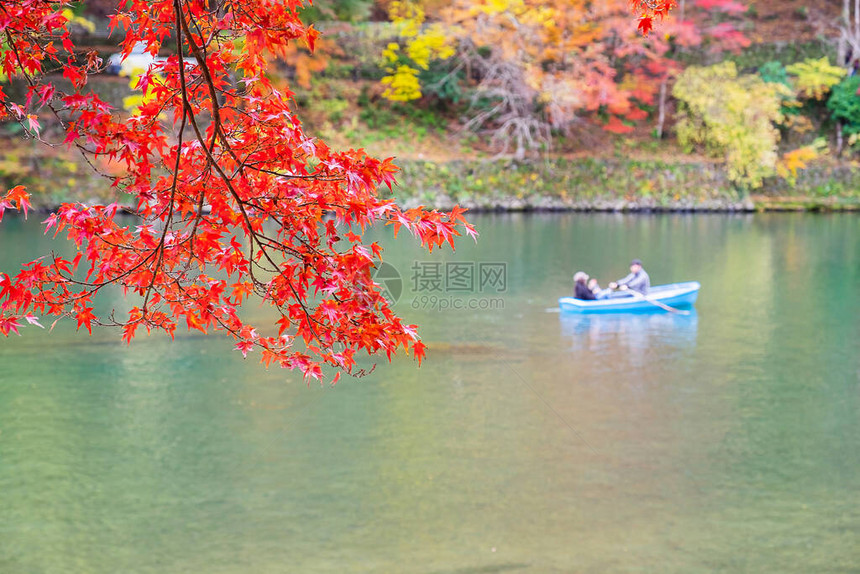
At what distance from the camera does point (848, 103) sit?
32.3m

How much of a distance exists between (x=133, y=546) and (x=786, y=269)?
50.0 feet

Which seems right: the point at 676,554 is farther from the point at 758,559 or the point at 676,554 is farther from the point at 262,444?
the point at 262,444

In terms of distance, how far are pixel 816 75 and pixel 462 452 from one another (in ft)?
92.0

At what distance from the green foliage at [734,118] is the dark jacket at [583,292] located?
17.2 m

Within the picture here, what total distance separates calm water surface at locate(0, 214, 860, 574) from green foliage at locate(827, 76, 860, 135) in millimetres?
19793

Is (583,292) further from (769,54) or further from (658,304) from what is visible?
(769,54)

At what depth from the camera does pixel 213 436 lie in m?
8.96

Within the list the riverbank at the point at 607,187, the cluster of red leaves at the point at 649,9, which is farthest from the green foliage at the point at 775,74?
the cluster of red leaves at the point at 649,9

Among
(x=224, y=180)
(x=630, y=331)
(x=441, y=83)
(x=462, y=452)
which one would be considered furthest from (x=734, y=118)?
(x=224, y=180)

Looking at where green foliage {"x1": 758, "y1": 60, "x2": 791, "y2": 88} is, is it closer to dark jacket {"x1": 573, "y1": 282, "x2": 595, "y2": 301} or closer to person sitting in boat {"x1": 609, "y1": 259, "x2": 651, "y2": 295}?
person sitting in boat {"x1": 609, "y1": 259, "x2": 651, "y2": 295}

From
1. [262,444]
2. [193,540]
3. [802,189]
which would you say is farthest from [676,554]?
[802,189]

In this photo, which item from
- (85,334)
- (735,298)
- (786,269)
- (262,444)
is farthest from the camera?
(786,269)

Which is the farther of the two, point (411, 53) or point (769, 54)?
point (769, 54)

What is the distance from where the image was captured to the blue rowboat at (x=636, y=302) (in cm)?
1489
